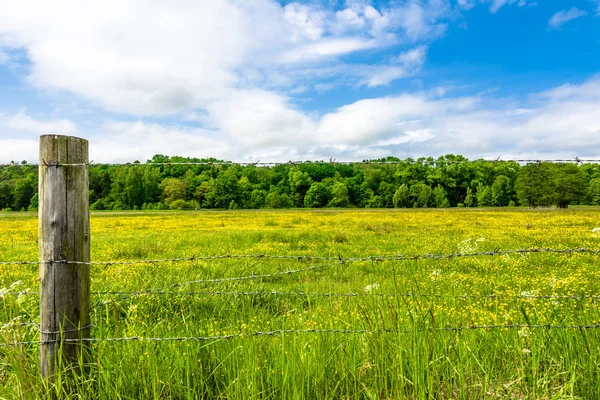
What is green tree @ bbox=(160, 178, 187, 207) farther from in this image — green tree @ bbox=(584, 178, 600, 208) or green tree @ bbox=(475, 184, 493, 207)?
green tree @ bbox=(584, 178, 600, 208)

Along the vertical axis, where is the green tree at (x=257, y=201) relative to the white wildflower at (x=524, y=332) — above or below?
below

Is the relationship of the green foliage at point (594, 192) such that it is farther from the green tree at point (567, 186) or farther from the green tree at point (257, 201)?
the green tree at point (257, 201)

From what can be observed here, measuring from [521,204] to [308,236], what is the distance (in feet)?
198

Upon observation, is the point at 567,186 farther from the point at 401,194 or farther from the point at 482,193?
the point at 401,194

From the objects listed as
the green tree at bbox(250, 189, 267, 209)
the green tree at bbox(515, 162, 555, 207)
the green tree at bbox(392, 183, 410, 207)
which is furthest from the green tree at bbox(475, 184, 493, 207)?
the green tree at bbox(250, 189, 267, 209)

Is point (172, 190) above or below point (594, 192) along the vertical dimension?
above

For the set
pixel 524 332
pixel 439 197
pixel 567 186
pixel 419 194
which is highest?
pixel 567 186

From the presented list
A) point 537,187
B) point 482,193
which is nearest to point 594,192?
point 537,187

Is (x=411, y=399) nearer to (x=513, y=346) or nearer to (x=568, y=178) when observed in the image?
(x=513, y=346)

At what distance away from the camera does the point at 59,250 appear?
2381 millimetres

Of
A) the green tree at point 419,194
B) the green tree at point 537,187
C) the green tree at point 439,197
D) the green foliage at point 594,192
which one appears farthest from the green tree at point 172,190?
the green foliage at point 594,192

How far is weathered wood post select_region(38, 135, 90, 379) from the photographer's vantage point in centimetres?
237

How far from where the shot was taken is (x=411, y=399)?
91.7 inches

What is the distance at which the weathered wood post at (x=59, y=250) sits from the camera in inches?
93.2
